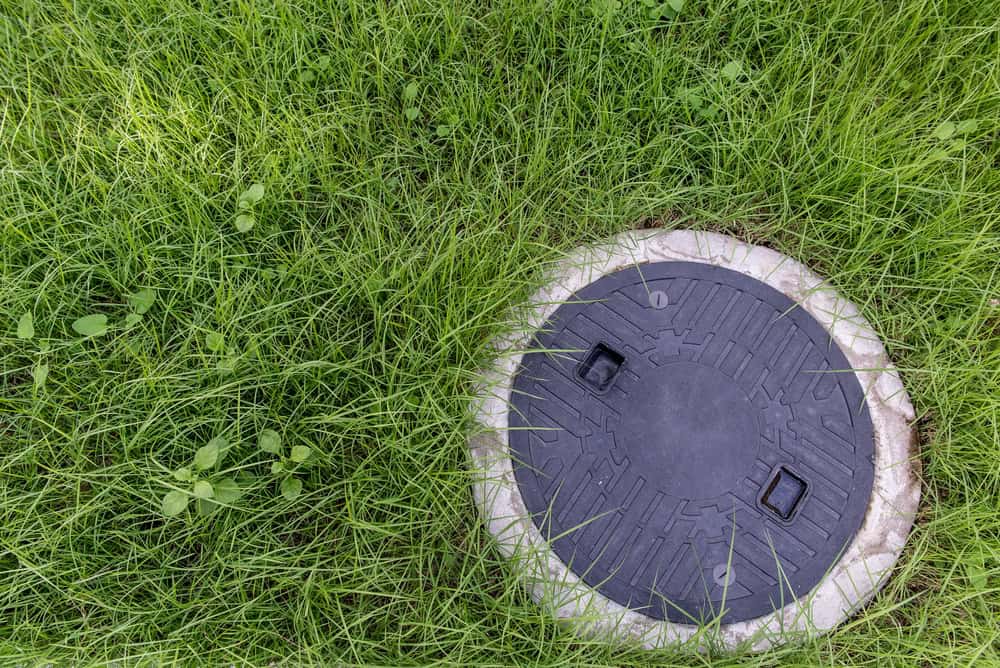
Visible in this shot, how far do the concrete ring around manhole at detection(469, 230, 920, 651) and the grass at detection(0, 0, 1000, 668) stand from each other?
8cm

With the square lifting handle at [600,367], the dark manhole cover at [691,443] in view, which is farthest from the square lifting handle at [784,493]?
the square lifting handle at [600,367]

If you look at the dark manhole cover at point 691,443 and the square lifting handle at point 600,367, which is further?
the square lifting handle at point 600,367

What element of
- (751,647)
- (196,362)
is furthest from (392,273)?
(751,647)

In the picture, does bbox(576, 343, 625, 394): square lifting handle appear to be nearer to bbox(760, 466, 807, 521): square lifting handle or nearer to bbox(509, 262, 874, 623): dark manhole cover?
bbox(509, 262, 874, 623): dark manhole cover

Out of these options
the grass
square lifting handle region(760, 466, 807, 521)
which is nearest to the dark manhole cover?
square lifting handle region(760, 466, 807, 521)

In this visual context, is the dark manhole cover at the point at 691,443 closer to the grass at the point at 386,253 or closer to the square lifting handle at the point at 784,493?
the square lifting handle at the point at 784,493

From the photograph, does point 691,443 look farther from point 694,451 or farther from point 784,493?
point 784,493

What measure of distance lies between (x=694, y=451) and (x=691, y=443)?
0.07 ft

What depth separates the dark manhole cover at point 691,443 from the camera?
160 cm

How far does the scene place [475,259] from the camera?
1.79 metres

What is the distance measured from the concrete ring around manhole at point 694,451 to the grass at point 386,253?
0.08 meters

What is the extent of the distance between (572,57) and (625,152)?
0.36 m

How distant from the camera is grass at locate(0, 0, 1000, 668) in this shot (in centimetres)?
155

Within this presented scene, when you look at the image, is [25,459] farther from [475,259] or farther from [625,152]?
[625,152]
